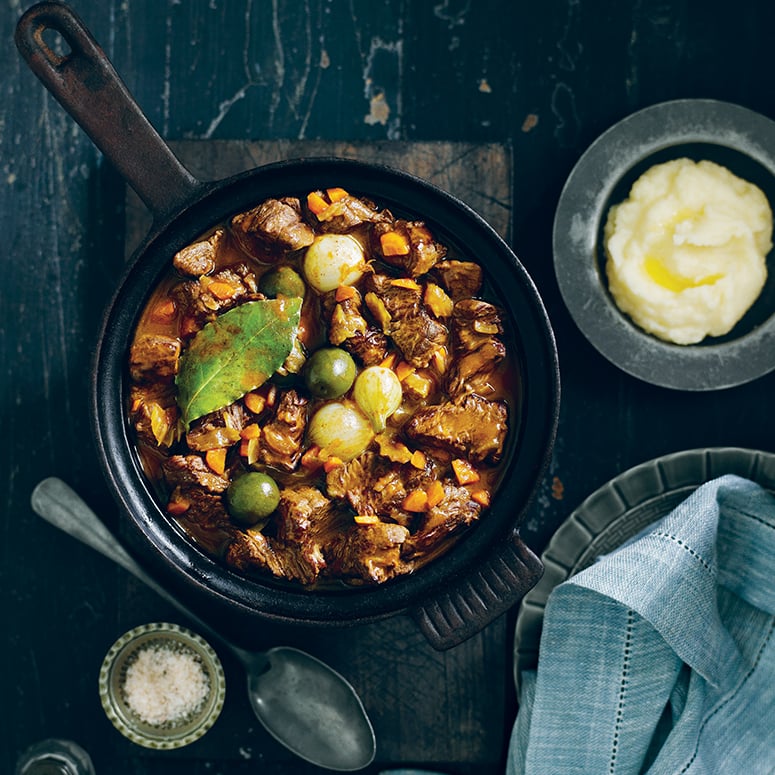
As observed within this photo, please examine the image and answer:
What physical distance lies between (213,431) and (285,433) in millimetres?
178

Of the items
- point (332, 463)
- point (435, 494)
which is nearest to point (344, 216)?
point (332, 463)

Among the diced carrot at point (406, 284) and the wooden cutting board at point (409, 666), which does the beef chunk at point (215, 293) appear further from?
the wooden cutting board at point (409, 666)

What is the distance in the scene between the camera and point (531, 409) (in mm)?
2348

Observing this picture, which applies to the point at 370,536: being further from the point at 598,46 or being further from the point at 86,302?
the point at 598,46

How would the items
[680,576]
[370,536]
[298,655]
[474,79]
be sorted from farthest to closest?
1. [474,79]
2. [298,655]
3. [680,576]
4. [370,536]

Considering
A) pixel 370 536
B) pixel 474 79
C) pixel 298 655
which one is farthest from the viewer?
pixel 474 79

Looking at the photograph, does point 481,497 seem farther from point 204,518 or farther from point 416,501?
point 204,518

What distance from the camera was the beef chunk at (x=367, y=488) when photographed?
2.31 m

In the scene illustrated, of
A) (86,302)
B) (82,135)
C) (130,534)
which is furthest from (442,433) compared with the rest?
(82,135)

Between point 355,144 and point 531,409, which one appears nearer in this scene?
point 531,409

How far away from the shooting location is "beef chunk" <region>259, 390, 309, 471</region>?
2301 mm

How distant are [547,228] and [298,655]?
1513 millimetres

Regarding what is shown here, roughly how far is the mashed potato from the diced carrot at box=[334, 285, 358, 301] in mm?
873

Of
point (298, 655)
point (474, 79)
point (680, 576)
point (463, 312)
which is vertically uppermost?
point (474, 79)
